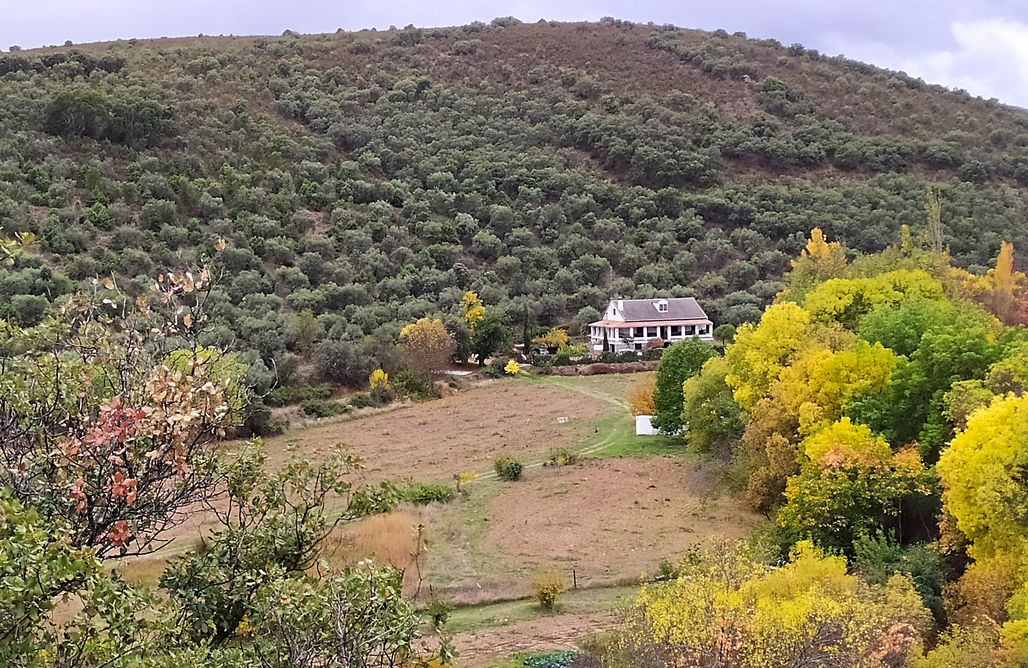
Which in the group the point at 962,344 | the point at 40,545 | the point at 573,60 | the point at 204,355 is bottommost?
the point at 962,344

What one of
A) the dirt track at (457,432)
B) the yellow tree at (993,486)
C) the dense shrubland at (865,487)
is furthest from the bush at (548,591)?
the dirt track at (457,432)

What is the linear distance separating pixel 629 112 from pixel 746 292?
37888mm

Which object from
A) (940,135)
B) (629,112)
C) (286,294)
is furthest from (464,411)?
(940,135)

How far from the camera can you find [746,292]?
2367 inches

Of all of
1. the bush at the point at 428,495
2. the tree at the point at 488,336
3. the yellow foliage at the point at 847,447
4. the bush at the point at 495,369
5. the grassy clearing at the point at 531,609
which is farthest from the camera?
the tree at the point at 488,336

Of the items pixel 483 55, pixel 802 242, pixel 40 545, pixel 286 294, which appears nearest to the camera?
pixel 40 545

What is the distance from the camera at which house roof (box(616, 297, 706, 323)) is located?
55750 millimetres

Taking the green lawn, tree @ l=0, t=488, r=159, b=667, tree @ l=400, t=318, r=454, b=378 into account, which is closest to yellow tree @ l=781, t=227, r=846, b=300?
the green lawn

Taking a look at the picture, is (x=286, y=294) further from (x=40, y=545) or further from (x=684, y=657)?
(x=40, y=545)

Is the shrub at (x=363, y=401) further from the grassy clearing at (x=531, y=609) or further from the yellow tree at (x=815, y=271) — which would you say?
the grassy clearing at (x=531, y=609)

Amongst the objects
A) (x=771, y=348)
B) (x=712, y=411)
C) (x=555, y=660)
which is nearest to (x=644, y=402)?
(x=712, y=411)

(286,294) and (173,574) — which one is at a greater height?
(173,574)

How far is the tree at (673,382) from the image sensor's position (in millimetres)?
32844

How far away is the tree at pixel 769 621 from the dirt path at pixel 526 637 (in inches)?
130
